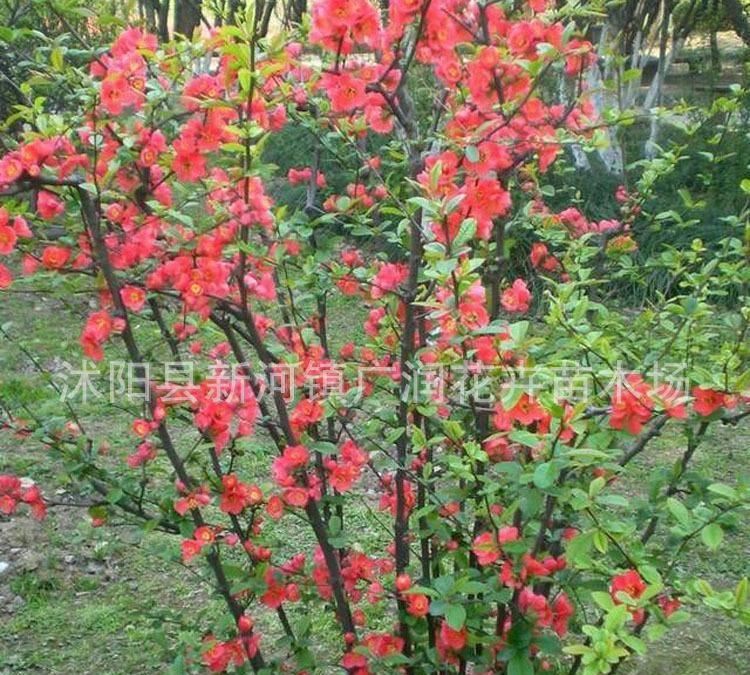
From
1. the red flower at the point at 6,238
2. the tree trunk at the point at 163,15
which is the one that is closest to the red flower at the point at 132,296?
the red flower at the point at 6,238

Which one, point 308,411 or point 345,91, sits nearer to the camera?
point 345,91

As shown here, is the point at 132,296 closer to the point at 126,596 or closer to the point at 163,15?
the point at 126,596

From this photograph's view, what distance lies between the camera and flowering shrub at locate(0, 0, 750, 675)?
4.46 ft

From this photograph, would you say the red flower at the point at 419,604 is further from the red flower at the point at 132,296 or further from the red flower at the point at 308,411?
the red flower at the point at 132,296

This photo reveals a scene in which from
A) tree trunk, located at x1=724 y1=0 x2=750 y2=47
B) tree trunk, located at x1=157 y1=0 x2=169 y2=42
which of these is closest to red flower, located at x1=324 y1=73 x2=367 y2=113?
tree trunk, located at x1=724 y1=0 x2=750 y2=47

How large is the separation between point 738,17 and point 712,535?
24.5 feet

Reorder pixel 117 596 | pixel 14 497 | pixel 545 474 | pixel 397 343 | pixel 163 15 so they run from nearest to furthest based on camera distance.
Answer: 1. pixel 545 474
2. pixel 14 497
3. pixel 397 343
4. pixel 117 596
5. pixel 163 15

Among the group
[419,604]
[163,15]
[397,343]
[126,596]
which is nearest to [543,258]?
[397,343]

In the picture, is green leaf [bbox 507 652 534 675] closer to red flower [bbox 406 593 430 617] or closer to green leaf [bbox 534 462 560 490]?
red flower [bbox 406 593 430 617]

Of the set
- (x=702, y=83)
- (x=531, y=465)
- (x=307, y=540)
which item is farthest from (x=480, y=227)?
(x=702, y=83)

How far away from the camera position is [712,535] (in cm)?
131

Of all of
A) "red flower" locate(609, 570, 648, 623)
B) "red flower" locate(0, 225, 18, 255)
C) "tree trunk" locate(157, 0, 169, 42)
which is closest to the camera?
"red flower" locate(609, 570, 648, 623)

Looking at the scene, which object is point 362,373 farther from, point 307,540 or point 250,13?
point 307,540

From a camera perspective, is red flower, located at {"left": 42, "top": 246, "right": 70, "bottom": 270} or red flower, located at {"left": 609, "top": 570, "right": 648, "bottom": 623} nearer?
red flower, located at {"left": 609, "top": 570, "right": 648, "bottom": 623}
